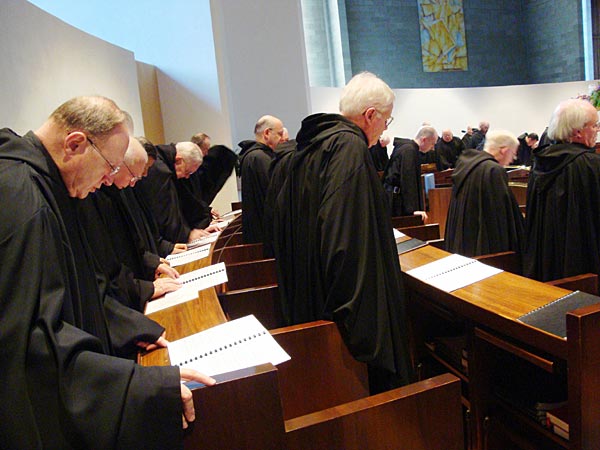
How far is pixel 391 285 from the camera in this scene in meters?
2.00

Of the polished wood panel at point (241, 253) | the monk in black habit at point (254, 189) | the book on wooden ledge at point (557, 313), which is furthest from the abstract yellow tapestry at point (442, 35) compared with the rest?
the book on wooden ledge at point (557, 313)

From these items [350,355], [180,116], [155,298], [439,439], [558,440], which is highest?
[180,116]

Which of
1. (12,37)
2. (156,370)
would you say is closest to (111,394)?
(156,370)

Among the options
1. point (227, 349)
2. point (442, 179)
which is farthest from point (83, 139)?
point (442, 179)

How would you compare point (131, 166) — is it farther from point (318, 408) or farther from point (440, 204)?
point (440, 204)

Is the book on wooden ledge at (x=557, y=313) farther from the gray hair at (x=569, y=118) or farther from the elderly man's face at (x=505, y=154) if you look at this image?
the elderly man's face at (x=505, y=154)

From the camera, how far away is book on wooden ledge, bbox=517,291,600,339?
1604 millimetres

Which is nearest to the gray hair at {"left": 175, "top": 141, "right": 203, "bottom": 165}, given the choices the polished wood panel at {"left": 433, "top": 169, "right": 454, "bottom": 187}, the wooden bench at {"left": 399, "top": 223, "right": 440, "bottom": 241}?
the wooden bench at {"left": 399, "top": 223, "right": 440, "bottom": 241}

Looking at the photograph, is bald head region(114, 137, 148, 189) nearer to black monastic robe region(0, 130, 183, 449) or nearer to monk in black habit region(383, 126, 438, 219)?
black monastic robe region(0, 130, 183, 449)

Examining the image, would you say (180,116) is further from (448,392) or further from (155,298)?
(448,392)

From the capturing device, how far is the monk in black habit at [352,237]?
1.89 m

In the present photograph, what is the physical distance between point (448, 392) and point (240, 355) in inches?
25.4

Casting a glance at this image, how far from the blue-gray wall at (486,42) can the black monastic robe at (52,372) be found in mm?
14195

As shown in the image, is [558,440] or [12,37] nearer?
→ [558,440]
